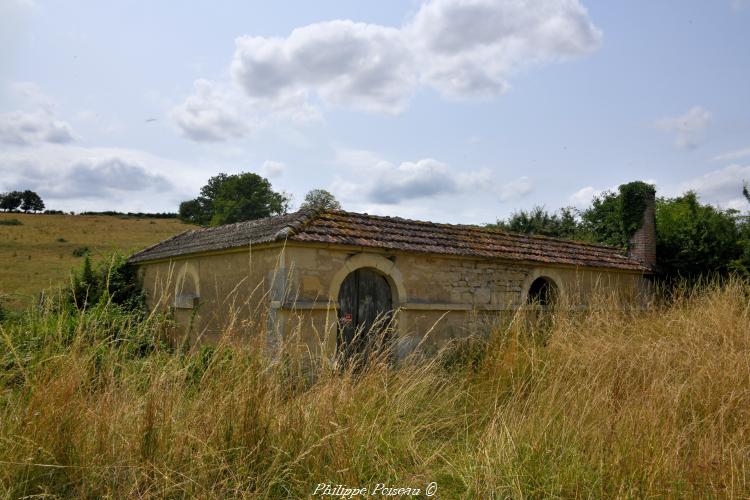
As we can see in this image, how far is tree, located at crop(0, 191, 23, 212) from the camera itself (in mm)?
46188

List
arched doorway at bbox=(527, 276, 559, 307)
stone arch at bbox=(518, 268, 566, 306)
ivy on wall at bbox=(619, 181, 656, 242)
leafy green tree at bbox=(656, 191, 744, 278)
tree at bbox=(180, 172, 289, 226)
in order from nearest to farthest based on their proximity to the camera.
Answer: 1. stone arch at bbox=(518, 268, 566, 306)
2. arched doorway at bbox=(527, 276, 559, 307)
3. leafy green tree at bbox=(656, 191, 744, 278)
4. ivy on wall at bbox=(619, 181, 656, 242)
5. tree at bbox=(180, 172, 289, 226)

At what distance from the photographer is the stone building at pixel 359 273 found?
782cm

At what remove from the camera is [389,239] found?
9.05 m

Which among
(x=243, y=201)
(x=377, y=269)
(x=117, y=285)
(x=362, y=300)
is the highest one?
(x=243, y=201)

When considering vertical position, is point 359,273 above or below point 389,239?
below

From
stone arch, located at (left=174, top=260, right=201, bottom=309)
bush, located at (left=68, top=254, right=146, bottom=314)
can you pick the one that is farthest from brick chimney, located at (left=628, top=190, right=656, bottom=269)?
bush, located at (left=68, top=254, right=146, bottom=314)

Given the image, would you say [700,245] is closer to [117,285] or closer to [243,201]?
[117,285]

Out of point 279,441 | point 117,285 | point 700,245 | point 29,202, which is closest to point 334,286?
point 279,441

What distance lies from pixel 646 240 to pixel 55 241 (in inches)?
1183

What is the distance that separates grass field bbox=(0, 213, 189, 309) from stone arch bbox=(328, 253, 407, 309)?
35.6ft

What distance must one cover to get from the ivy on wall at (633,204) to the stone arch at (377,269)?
917cm

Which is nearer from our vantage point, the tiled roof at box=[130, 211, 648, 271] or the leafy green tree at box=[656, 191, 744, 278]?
the tiled roof at box=[130, 211, 648, 271]

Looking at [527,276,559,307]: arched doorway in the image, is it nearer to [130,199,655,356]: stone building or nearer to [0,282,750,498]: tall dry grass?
[130,199,655,356]: stone building

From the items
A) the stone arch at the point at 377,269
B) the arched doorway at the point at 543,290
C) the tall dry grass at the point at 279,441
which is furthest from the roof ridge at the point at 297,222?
the arched doorway at the point at 543,290
